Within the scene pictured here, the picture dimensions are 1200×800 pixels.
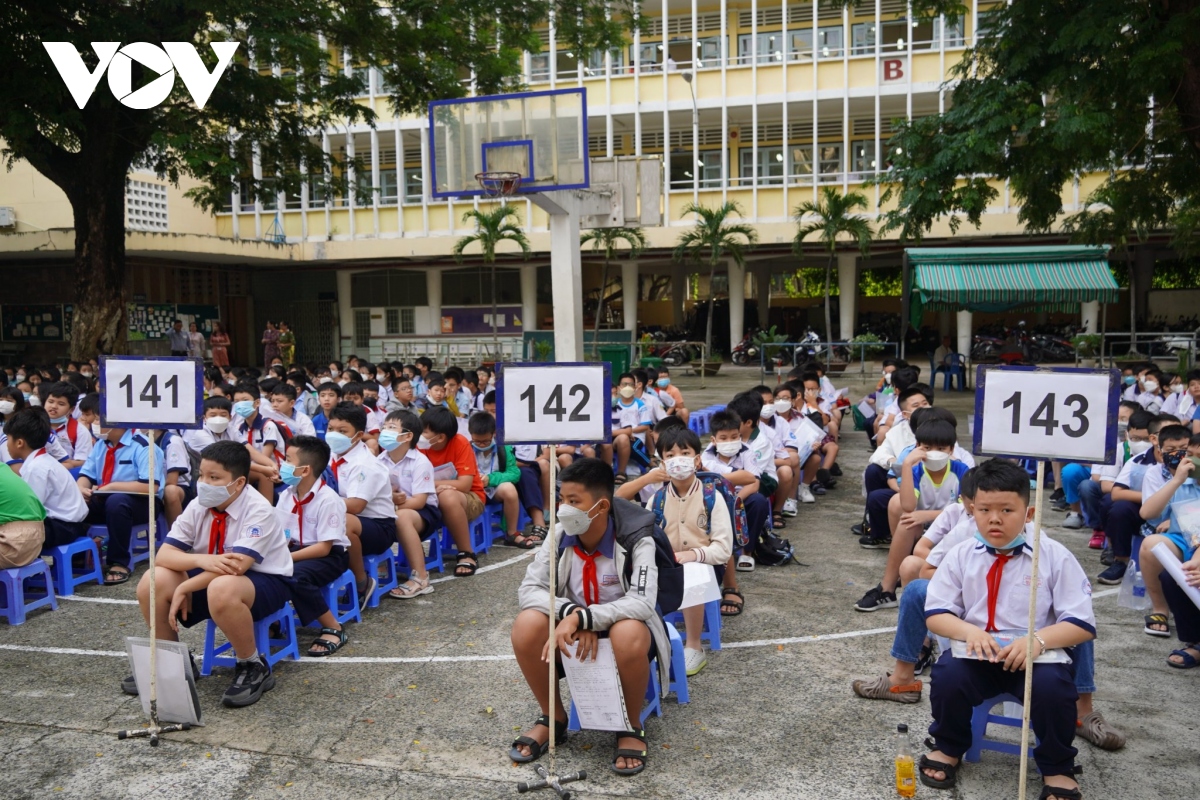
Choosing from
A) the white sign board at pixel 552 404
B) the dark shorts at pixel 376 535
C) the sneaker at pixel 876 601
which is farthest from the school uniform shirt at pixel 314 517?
the sneaker at pixel 876 601

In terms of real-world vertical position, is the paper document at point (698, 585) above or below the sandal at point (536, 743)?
above

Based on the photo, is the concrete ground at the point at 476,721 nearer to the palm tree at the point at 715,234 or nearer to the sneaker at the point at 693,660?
the sneaker at the point at 693,660

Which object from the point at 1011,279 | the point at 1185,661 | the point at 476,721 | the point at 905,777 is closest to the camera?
the point at 905,777

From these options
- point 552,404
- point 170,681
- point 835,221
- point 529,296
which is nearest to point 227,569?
point 170,681

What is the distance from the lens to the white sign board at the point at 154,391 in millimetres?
5219

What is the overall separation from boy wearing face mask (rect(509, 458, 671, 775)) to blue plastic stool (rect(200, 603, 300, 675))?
5.45 ft

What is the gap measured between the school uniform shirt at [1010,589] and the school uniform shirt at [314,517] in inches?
127

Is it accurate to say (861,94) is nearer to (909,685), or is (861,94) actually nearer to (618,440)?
(618,440)

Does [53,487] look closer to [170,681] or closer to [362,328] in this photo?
[170,681]

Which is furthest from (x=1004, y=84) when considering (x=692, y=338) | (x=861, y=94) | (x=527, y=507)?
(x=692, y=338)

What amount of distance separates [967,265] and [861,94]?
10248mm

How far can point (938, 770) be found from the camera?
13.1ft

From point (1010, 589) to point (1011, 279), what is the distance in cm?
1298

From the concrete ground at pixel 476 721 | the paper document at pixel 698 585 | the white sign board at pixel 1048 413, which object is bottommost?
the concrete ground at pixel 476 721
